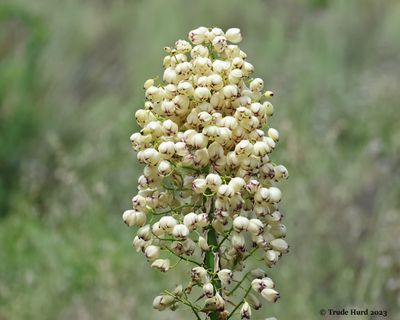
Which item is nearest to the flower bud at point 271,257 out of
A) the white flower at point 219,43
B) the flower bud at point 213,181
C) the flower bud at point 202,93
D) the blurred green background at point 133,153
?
the flower bud at point 213,181

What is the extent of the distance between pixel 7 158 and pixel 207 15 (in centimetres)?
362

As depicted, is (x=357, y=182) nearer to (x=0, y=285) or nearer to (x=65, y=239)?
(x=65, y=239)

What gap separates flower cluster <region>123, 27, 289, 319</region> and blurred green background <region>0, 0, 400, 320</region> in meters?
2.03

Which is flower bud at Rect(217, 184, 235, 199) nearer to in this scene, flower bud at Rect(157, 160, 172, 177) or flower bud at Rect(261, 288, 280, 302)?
flower bud at Rect(157, 160, 172, 177)

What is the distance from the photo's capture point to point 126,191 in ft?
20.1

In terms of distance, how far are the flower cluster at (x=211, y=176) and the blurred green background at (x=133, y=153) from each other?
2.03m

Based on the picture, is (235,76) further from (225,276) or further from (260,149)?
(225,276)

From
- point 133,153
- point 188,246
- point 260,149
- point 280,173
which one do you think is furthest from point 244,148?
point 133,153

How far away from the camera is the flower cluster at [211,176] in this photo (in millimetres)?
1824

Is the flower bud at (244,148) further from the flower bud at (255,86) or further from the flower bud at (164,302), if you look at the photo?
the flower bud at (164,302)

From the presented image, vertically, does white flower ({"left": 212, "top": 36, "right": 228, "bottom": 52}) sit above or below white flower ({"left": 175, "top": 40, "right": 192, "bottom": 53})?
below

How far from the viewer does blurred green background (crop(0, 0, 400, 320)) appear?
15.0 ft

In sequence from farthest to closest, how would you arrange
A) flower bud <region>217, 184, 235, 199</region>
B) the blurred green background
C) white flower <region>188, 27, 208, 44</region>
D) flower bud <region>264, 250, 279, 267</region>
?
the blurred green background < white flower <region>188, 27, 208, 44</region> < flower bud <region>264, 250, 279, 267</region> < flower bud <region>217, 184, 235, 199</region>

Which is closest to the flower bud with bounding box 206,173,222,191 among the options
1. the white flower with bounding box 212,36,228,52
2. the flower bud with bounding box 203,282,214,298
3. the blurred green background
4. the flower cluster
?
the flower cluster
